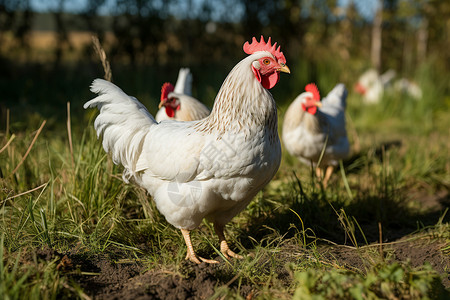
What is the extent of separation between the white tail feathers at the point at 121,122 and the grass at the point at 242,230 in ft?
1.07

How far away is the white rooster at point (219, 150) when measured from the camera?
242 centimetres

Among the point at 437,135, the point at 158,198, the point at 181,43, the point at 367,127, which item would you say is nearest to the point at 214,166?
the point at 158,198

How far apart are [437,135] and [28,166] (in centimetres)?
606

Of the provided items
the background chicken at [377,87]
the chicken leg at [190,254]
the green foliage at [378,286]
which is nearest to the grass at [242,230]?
the green foliage at [378,286]

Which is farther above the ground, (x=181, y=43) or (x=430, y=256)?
(x=181, y=43)

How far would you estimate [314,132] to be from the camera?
4.46 meters

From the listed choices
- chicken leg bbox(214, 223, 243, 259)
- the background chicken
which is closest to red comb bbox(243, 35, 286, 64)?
chicken leg bbox(214, 223, 243, 259)

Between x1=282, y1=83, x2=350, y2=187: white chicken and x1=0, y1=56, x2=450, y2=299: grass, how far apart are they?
316 mm

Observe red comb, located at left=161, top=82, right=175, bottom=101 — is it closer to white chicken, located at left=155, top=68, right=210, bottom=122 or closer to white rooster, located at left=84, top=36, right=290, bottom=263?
white chicken, located at left=155, top=68, right=210, bottom=122

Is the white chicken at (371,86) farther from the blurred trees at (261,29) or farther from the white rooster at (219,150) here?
the white rooster at (219,150)

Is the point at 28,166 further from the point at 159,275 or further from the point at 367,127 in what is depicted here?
the point at 367,127

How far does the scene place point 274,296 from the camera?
2152mm

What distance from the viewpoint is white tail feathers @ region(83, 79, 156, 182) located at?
284 centimetres

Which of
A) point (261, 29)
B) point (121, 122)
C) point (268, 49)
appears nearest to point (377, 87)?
point (261, 29)
